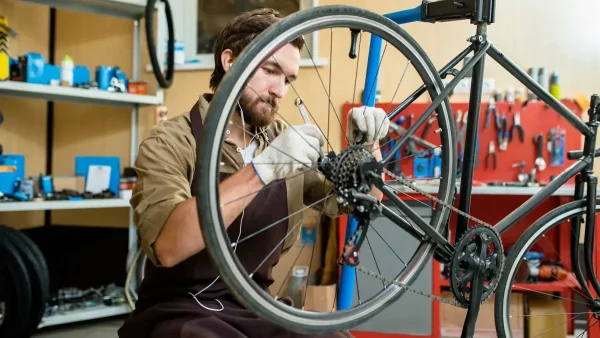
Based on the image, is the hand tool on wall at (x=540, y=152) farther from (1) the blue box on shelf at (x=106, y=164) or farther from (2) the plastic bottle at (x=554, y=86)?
(1) the blue box on shelf at (x=106, y=164)

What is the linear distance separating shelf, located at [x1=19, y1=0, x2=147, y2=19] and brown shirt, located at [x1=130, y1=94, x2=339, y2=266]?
5.02 feet

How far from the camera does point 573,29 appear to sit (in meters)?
2.46

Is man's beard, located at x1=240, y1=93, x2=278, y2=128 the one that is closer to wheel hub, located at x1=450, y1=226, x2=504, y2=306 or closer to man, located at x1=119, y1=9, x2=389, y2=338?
man, located at x1=119, y1=9, x2=389, y2=338

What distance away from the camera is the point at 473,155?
1.05 m

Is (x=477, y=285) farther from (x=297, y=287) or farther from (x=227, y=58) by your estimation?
(x=297, y=287)

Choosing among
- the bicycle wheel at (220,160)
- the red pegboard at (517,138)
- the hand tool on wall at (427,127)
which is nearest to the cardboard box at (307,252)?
the red pegboard at (517,138)

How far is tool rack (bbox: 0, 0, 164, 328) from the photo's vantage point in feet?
6.94

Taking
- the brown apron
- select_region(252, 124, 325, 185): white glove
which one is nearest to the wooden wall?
the brown apron

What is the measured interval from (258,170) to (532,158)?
204cm

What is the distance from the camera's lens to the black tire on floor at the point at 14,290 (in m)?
1.86

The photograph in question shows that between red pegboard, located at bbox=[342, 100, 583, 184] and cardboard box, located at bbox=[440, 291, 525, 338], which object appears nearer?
cardboard box, located at bbox=[440, 291, 525, 338]

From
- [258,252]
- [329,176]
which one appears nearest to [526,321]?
[258,252]

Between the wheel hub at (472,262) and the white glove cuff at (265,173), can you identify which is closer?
the white glove cuff at (265,173)

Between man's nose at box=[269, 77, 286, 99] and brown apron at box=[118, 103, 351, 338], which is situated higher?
man's nose at box=[269, 77, 286, 99]
